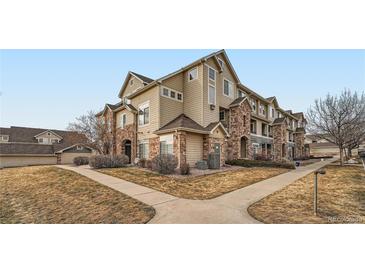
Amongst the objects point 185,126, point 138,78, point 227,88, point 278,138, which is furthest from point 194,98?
point 278,138

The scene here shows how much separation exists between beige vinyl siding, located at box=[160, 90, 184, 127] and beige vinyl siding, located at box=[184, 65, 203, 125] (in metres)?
0.64

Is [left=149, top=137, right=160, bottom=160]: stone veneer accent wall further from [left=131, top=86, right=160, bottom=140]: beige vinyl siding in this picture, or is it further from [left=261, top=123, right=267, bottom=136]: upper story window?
[left=261, top=123, right=267, bottom=136]: upper story window

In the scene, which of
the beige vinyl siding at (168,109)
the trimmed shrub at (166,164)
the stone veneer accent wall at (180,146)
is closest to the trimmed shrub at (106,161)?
the beige vinyl siding at (168,109)

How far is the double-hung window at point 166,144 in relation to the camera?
525 inches

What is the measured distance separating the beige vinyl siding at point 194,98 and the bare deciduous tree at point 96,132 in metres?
9.08

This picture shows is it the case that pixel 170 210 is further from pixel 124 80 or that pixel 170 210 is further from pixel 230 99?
pixel 124 80

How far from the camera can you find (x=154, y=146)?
14.7 meters

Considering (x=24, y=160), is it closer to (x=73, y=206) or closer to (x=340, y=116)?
(x=73, y=206)

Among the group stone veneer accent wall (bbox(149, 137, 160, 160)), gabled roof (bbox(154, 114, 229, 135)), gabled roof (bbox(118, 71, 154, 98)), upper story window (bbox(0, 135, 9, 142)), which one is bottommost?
stone veneer accent wall (bbox(149, 137, 160, 160))

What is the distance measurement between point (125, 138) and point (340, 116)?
18.3 metres

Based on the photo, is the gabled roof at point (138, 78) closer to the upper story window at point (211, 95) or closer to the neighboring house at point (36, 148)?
the upper story window at point (211, 95)

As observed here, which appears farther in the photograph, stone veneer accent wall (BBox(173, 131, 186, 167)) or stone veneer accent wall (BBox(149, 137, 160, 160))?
stone veneer accent wall (BBox(149, 137, 160, 160))

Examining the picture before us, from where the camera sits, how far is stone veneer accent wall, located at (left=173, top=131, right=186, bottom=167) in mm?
12531

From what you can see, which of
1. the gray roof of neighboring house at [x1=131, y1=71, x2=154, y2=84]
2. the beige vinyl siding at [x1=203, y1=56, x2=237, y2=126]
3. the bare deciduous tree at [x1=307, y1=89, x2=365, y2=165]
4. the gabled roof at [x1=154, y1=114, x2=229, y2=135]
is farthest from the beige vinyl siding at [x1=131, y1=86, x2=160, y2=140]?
the bare deciduous tree at [x1=307, y1=89, x2=365, y2=165]
